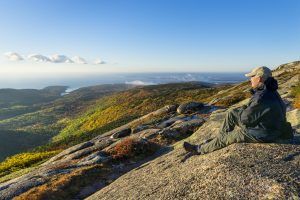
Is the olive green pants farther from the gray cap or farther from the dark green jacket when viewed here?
the gray cap

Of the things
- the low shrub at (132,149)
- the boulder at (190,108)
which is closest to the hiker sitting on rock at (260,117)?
the low shrub at (132,149)

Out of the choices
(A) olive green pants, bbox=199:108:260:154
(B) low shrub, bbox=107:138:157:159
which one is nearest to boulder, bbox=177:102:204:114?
Answer: (B) low shrub, bbox=107:138:157:159

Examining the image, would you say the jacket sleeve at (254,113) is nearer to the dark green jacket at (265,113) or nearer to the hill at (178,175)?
the dark green jacket at (265,113)

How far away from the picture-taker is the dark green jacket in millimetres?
10945

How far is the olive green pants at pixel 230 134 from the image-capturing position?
12.0 metres

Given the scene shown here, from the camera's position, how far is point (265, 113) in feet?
36.3

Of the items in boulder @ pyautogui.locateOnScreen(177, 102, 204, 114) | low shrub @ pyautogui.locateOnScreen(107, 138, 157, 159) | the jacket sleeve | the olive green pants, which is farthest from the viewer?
boulder @ pyautogui.locateOnScreen(177, 102, 204, 114)

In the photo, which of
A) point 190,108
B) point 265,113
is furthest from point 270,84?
point 190,108

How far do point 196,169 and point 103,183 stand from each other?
25.3 feet

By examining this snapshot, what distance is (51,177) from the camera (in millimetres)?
18781

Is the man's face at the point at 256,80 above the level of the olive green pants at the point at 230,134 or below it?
above

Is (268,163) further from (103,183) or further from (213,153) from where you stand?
(103,183)

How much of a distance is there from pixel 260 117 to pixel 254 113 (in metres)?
0.27

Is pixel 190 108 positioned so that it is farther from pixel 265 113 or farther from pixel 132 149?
pixel 265 113
